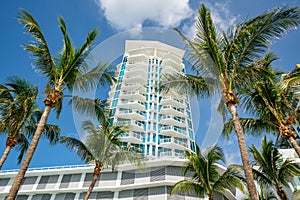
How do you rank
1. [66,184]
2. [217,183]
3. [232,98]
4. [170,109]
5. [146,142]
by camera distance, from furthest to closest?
[66,184], [217,183], [232,98], [146,142], [170,109]

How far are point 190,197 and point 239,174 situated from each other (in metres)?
9.40

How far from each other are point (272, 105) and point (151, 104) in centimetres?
612

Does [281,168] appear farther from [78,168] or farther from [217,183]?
[78,168]

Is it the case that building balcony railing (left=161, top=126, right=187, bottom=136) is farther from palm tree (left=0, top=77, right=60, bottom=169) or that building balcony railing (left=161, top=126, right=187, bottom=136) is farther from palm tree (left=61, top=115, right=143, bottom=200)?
palm tree (left=0, top=77, right=60, bottom=169)

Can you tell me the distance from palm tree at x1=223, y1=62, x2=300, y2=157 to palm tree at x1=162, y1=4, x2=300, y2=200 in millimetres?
1104

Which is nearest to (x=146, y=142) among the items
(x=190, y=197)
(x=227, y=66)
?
(x=227, y=66)

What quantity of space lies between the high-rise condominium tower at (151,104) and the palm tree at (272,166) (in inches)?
297

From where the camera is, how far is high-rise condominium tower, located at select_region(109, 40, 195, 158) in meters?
5.93

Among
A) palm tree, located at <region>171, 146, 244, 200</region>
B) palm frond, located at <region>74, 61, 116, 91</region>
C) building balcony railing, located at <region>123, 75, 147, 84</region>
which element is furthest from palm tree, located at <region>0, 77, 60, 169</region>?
palm tree, located at <region>171, 146, 244, 200</region>

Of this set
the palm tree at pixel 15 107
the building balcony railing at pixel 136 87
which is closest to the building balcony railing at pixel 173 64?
the building balcony railing at pixel 136 87

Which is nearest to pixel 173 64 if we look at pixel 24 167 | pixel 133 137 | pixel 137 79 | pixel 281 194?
pixel 137 79

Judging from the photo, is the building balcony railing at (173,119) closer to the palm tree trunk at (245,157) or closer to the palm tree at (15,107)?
the palm tree trunk at (245,157)

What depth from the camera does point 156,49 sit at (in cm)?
661

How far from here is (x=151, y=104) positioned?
6324 millimetres
